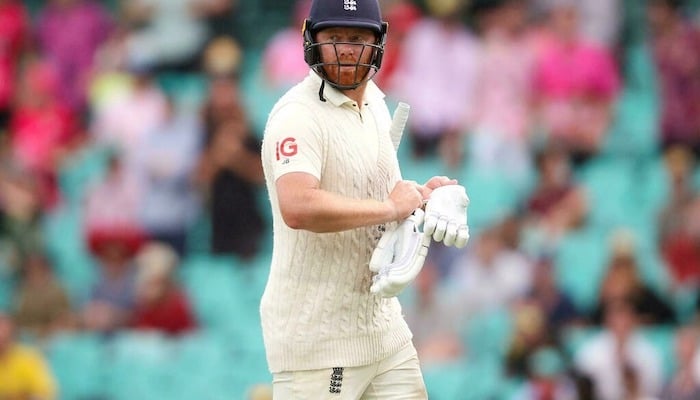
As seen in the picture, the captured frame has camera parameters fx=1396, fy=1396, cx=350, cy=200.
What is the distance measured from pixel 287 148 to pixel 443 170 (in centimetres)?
587

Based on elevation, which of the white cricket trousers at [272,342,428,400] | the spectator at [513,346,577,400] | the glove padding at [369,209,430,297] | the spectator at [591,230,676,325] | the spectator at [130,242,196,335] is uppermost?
the spectator at [130,242,196,335]

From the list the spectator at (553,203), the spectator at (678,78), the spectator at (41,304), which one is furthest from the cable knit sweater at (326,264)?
the spectator at (678,78)

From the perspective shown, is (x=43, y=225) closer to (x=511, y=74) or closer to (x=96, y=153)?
(x=96, y=153)

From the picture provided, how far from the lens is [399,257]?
16.3 ft

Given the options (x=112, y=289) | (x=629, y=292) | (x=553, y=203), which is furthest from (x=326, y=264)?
(x=112, y=289)

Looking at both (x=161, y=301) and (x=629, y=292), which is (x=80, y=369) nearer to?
(x=161, y=301)

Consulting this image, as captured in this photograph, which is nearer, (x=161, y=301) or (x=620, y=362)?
(x=620, y=362)

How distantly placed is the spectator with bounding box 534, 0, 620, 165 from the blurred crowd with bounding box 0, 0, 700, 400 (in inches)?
0.7

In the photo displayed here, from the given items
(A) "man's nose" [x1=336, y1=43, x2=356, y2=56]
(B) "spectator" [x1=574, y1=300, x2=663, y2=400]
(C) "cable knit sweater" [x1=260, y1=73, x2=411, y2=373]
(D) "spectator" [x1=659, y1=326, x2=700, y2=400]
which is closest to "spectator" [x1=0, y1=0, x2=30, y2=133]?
(B) "spectator" [x1=574, y1=300, x2=663, y2=400]

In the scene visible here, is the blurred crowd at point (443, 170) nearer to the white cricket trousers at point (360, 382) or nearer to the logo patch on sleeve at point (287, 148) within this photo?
the white cricket trousers at point (360, 382)

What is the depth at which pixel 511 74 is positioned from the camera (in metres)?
11.0

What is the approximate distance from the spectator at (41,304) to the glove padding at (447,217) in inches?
230

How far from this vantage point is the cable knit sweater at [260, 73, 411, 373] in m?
5.00

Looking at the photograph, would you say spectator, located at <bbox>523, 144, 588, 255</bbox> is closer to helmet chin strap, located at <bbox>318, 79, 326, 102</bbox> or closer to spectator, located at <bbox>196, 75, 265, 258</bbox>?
spectator, located at <bbox>196, 75, 265, 258</bbox>
